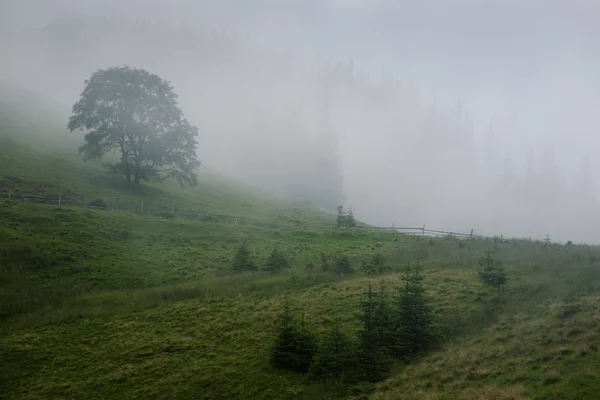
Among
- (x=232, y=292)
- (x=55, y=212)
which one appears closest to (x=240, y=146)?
(x=55, y=212)

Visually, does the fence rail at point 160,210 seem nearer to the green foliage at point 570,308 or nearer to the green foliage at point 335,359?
the green foliage at point 570,308

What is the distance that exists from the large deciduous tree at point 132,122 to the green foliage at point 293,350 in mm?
39986

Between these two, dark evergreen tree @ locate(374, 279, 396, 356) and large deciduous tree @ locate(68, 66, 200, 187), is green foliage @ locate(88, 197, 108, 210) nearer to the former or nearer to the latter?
large deciduous tree @ locate(68, 66, 200, 187)

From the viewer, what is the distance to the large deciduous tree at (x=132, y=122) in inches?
1972

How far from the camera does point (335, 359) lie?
1524 centimetres

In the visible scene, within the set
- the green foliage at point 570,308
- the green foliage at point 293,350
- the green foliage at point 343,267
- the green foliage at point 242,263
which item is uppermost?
the green foliage at point 570,308

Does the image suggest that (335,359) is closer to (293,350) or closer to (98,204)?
(293,350)

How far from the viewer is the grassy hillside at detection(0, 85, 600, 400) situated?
13680 mm

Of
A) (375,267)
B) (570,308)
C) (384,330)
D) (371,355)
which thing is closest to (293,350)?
(371,355)

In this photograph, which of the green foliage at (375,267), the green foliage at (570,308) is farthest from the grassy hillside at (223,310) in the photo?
the green foliage at (375,267)

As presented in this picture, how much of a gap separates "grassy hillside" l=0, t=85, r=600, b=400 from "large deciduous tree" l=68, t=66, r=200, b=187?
10.3 m

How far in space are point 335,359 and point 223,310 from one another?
9173mm

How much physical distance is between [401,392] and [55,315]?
19.5m

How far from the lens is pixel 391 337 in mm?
16359
